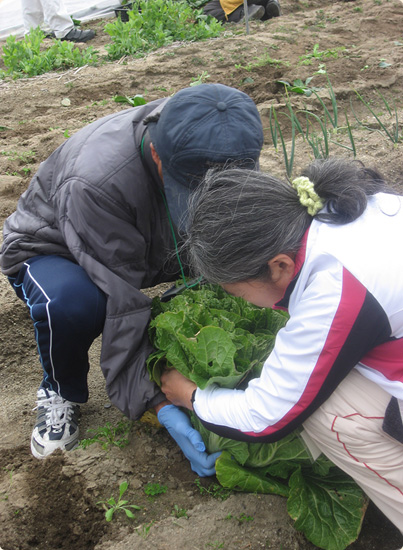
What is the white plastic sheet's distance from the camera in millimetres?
9750

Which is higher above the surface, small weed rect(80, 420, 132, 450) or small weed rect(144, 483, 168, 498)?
small weed rect(80, 420, 132, 450)

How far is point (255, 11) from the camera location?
9.14m

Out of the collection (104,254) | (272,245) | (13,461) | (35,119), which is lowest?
(13,461)

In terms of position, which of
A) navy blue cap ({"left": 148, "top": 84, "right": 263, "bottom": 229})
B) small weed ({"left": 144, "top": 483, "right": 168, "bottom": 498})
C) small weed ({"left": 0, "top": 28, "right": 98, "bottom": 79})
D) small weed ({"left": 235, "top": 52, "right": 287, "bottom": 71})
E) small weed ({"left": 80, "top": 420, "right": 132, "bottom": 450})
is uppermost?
navy blue cap ({"left": 148, "top": 84, "right": 263, "bottom": 229})

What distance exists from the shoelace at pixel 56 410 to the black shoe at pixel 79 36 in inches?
314

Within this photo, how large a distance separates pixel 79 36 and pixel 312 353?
29.1ft

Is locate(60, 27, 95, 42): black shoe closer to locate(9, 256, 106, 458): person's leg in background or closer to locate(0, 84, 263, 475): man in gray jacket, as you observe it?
locate(0, 84, 263, 475): man in gray jacket

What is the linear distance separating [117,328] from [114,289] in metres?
0.16

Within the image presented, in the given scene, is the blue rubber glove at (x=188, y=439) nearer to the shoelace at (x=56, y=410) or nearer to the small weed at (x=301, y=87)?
the shoelace at (x=56, y=410)

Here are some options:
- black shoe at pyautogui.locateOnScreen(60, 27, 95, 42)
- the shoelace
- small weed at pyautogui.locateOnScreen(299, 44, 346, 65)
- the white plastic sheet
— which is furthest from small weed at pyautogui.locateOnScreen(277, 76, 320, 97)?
the white plastic sheet

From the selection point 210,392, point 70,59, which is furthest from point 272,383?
point 70,59

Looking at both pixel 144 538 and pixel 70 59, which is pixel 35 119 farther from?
pixel 144 538

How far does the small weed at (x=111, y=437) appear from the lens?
2.26m

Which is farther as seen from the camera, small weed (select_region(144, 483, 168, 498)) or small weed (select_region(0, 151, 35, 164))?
small weed (select_region(0, 151, 35, 164))
